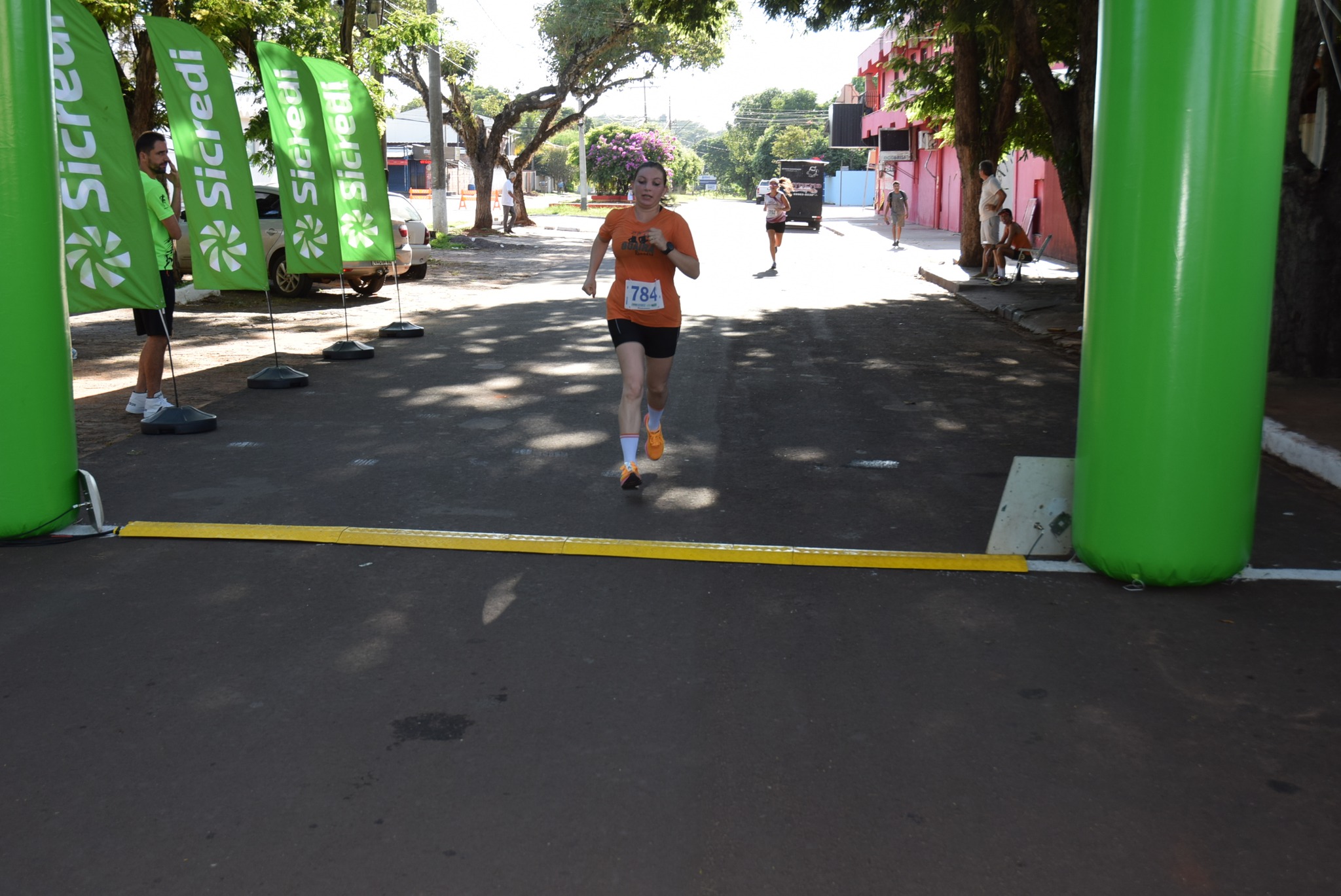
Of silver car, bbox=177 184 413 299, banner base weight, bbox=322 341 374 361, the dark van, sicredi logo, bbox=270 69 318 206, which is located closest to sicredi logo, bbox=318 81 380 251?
sicredi logo, bbox=270 69 318 206

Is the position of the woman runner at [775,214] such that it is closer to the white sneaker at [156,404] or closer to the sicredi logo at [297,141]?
the sicredi logo at [297,141]

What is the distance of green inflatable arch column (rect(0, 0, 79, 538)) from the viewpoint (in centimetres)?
534

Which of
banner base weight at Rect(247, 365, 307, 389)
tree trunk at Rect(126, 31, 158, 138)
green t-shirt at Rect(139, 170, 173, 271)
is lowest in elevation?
banner base weight at Rect(247, 365, 307, 389)

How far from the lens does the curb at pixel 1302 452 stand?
22.5 feet

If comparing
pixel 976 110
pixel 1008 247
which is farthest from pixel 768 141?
pixel 1008 247

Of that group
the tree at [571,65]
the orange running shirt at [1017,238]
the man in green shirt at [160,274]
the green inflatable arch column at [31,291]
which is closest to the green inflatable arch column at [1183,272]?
the green inflatable arch column at [31,291]

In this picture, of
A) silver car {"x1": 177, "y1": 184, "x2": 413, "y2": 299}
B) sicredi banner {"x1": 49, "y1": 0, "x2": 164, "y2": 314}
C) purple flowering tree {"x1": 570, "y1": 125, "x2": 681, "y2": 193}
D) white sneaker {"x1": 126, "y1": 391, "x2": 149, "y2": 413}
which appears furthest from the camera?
purple flowering tree {"x1": 570, "y1": 125, "x2": 681, "y2": 193}

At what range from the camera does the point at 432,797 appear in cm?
331

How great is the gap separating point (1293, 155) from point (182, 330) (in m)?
11.5

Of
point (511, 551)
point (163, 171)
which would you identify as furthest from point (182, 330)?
point (511, 551)

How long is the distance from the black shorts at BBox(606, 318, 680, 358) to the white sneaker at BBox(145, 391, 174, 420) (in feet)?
12.1

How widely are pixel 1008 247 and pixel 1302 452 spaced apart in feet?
A: 43.9

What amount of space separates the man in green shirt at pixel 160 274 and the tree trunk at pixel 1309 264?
8450 mm

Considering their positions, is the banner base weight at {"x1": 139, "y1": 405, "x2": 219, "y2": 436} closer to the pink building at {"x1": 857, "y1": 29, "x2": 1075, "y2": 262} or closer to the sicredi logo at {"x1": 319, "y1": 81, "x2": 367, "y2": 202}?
the sicredi logo at {"x1": 319, "y1": 81, "x2": 367, "y2": 202}
